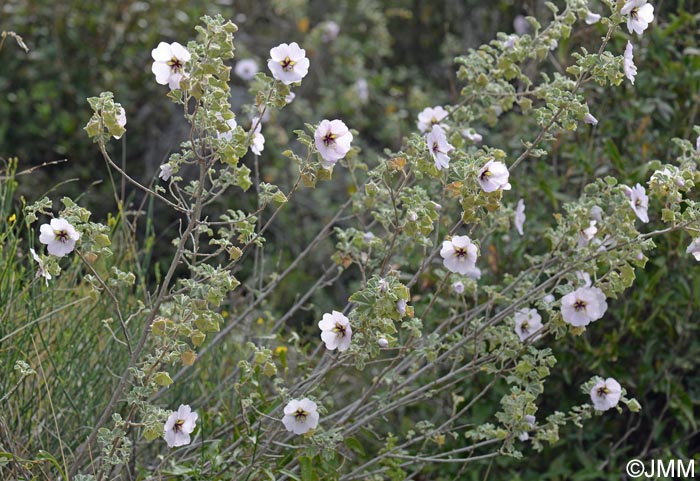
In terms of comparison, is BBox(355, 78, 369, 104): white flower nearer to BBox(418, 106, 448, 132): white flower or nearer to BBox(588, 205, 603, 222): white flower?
BBox(418, 106, 448, 132): white flower

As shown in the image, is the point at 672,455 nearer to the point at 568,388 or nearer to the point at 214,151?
the point at 568,388

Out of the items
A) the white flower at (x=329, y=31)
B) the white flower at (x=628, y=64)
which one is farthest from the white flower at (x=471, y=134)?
the white flower at (x=329, y=31)

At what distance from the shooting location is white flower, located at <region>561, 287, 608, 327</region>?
2.09 metres

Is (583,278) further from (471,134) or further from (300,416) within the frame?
(300,416)

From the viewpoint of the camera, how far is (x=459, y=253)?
80.7 inches

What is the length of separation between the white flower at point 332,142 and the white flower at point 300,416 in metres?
0.48

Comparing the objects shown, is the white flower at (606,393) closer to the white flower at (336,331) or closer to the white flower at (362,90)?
the white flower at (336,331)

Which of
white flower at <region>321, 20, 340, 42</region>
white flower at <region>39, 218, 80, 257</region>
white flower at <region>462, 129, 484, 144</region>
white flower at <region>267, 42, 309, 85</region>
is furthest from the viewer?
white flower at <region>321, 20, 340, 42</region>

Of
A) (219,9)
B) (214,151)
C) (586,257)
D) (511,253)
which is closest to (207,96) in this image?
(214,151)

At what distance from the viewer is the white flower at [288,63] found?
1911mm

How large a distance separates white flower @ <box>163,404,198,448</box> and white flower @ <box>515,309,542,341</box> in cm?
80

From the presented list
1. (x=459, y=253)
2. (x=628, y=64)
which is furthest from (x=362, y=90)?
(x=459, y=253)

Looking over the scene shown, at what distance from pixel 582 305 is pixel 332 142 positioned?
25.5 inches

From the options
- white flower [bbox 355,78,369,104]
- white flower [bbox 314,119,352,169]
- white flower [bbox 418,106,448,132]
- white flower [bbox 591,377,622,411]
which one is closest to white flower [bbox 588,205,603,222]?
white flower [bbox 591,377,622,411]
